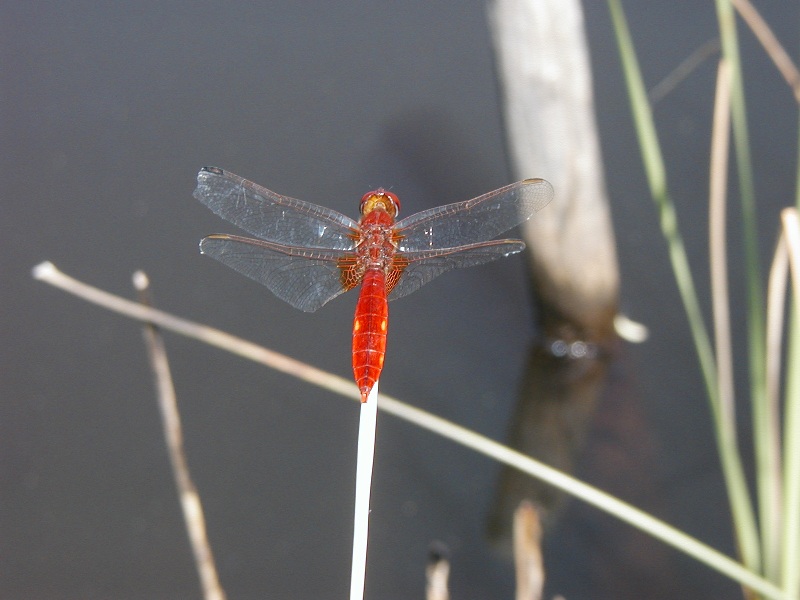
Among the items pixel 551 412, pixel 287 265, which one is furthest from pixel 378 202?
pixel 551 412

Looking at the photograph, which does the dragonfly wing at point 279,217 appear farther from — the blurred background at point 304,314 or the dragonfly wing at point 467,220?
the blurred background at point 304,314

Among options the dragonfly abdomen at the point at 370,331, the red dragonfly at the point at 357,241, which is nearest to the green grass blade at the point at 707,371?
the red dragonfly at the point at 357,241

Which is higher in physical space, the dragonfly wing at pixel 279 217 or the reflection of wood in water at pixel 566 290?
the reflection of wood in water at pixel 566 290

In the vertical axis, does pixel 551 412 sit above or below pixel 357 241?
above

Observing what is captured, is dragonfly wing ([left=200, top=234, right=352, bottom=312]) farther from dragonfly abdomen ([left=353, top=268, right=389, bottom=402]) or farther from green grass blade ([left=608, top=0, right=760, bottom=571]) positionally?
green grass blade ([left=608, top=0, right=760, bottom=571])

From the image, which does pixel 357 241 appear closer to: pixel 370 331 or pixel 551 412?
pixel 370 331

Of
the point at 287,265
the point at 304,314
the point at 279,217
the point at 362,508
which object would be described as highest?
the point at 304,314

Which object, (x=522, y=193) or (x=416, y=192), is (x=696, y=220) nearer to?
(x=416, y=192)

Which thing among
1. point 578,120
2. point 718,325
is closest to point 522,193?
point 718,325
